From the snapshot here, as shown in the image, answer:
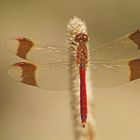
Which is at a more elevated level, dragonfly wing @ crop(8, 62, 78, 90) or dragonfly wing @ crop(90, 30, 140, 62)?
dragonfly wing @ crop(90, 30, 140, 62)

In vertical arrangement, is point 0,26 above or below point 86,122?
above

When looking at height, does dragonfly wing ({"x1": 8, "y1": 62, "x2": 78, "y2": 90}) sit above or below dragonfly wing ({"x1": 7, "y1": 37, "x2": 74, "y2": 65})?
below

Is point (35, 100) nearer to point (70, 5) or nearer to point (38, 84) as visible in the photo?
point (38, 84)

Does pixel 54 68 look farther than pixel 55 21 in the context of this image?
No

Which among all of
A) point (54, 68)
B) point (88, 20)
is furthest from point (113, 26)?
point (54, 68)
